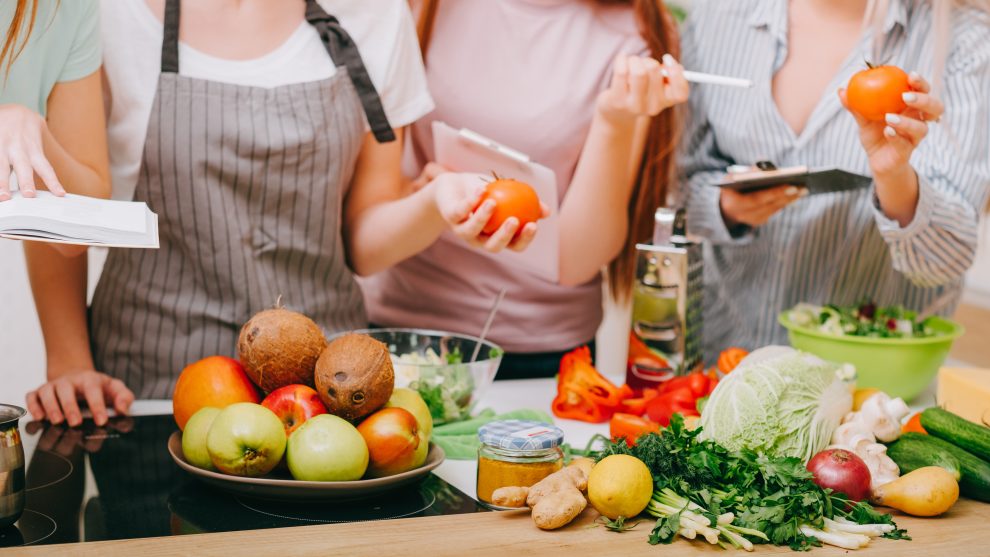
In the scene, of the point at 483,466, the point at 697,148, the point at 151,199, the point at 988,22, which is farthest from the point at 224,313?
the point at 988,22

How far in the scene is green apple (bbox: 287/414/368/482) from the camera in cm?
124

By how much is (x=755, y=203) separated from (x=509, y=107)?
0.58 metres

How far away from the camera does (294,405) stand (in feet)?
4.30

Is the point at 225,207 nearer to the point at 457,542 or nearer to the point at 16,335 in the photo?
the point at 457,542

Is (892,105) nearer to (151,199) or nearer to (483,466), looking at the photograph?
(483,466)

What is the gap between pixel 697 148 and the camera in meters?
2.33

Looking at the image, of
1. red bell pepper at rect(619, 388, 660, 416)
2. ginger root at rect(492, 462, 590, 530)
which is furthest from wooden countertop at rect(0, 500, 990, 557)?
red bell pepper at rect(619, 388, 660, 416)

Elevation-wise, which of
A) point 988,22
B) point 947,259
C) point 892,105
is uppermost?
point 988,22

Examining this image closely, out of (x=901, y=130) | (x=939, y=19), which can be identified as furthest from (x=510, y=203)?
(x=939, y=19)

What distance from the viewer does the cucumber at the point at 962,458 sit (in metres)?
1.38

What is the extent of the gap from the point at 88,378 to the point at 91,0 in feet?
2.11

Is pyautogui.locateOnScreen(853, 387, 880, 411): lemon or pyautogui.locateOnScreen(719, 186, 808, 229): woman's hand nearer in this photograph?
pyautogui.locateOnScreen(853, 387, 880, 411): lemon

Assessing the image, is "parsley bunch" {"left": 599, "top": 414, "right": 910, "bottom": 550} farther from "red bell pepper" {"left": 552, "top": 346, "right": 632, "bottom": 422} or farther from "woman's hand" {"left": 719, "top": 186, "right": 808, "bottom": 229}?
"woman's hand" {"left": 719, "top": 186, "right": 808, "bottom": 229}

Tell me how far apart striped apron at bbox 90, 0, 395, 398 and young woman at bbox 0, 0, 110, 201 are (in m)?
0.14
